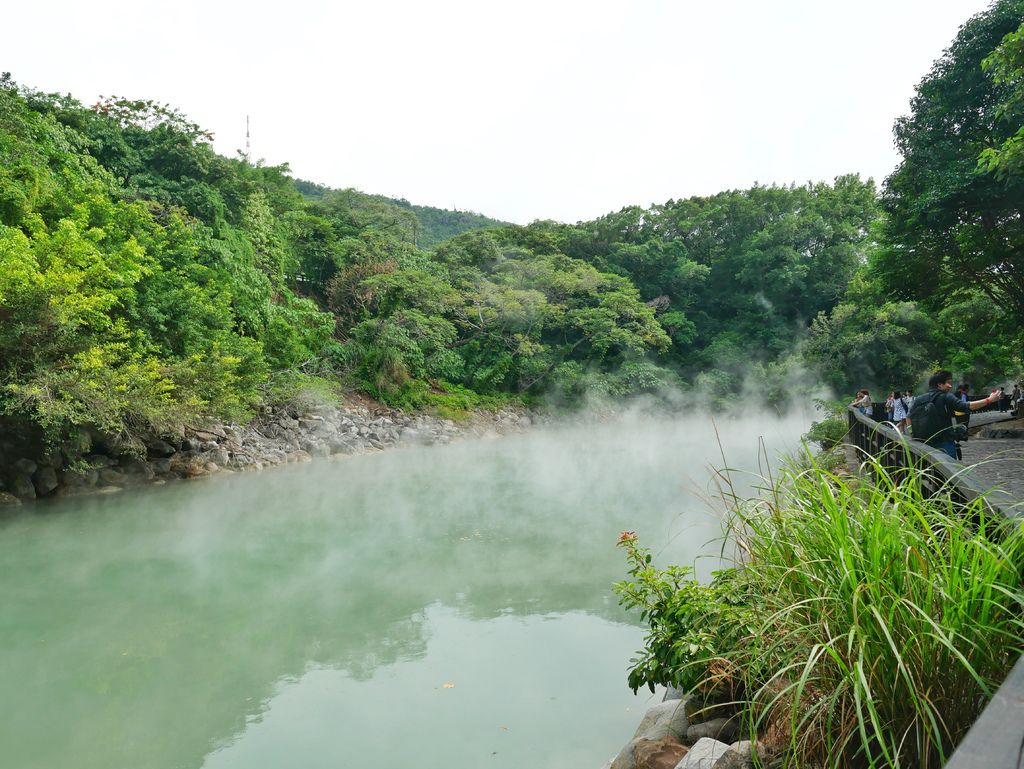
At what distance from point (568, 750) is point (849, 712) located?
76.1 inches

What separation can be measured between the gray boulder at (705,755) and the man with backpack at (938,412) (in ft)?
10.2

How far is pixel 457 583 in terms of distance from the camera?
6.34 m

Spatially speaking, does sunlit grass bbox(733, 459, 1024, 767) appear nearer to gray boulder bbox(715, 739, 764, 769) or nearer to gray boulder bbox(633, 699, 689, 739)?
gray boulder bbox(715, 739, 764, 769)

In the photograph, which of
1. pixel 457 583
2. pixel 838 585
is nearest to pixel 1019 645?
pixel 838 585

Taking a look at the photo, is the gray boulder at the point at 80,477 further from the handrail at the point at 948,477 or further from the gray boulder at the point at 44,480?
the handrail at the point at 948,477

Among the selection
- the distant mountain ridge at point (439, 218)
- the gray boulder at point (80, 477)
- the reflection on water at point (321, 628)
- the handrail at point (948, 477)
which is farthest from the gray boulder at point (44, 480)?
the distant mountain ridge at point (439, 218)

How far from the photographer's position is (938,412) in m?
4.50

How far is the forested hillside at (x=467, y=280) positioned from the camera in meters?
9.36

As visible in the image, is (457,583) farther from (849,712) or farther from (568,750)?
(849,712)

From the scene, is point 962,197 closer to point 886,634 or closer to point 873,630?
point 873,630

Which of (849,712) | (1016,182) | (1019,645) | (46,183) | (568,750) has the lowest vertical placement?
(568,750)

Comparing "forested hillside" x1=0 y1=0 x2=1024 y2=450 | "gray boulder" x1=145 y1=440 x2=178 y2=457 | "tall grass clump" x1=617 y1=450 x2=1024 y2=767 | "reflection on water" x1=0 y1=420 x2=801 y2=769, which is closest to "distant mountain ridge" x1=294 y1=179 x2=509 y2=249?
"forested hillside" x1=0 y1=0 x2=1024 y2=450

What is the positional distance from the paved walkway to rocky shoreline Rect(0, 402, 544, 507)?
1039 cm

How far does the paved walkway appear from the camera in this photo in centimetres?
352
